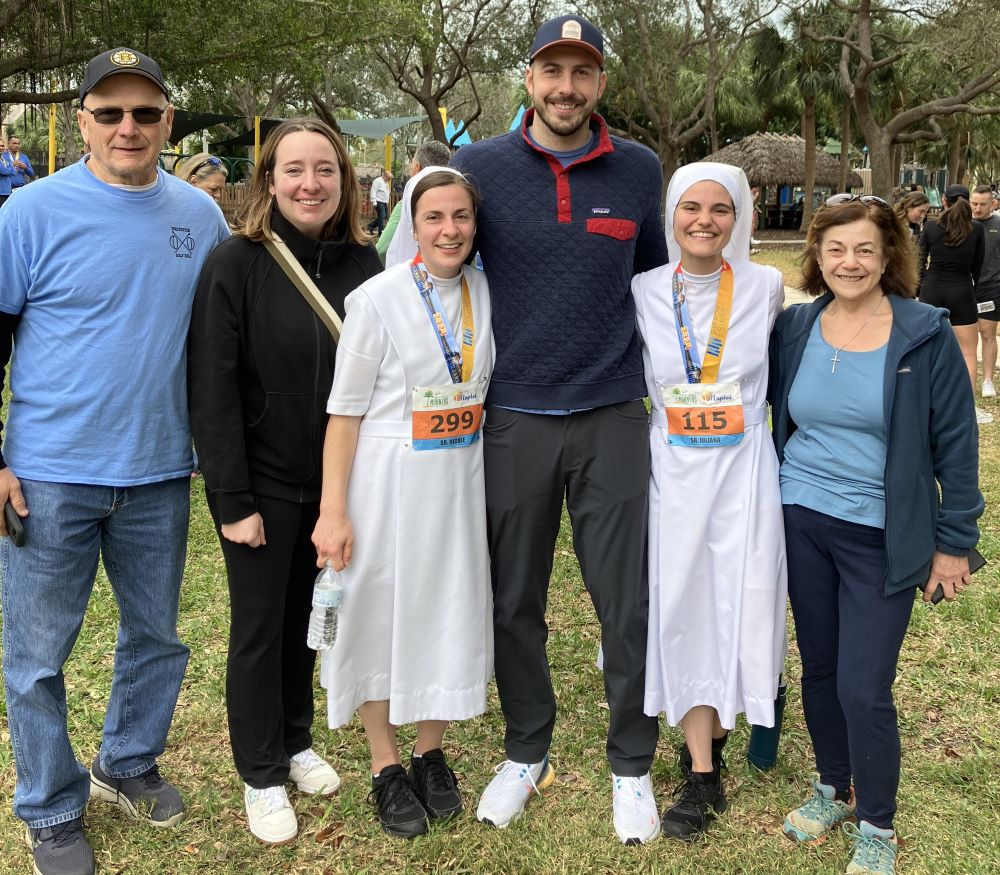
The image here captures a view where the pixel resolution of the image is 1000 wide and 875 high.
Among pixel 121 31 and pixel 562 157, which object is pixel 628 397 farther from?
pixel 121 31

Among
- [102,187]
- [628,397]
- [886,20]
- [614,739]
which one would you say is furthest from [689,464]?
[886,20]

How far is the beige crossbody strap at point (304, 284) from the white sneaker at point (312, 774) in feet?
4.97

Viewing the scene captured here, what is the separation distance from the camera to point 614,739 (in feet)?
10.0

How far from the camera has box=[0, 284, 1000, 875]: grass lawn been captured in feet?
9.45

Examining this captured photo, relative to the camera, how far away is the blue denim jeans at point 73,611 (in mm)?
2648

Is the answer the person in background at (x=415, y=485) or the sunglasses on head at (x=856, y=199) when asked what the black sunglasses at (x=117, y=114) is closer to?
the person in background at (x=415, y=485)

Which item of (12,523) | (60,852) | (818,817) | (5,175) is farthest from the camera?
(5,175)

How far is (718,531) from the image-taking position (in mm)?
2857

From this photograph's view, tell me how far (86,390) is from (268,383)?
19.1 inches

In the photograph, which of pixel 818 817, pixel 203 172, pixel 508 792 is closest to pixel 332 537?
pixel 508 792

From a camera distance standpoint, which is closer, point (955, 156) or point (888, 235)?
point (888, 235)

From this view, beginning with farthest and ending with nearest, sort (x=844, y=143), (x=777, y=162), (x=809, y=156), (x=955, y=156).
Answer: (x=955, y=156)
(x=777, y=162)
(x=844, y=143)
(x=809, y=156)

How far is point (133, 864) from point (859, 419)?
2.50 metres

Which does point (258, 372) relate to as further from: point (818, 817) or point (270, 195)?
point (818, 817)
